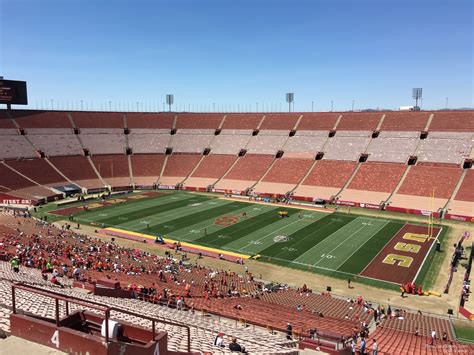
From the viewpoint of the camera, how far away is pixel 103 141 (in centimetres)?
7800

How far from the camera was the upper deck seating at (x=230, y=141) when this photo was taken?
255 feet

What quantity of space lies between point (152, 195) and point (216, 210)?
1581 centimetres

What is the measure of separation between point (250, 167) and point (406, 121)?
29984mm

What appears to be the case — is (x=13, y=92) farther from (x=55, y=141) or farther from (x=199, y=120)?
(x=199, y=120)

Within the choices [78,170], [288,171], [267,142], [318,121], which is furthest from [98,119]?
[318,121]

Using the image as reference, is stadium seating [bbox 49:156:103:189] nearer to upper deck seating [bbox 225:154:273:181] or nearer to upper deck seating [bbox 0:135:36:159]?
upper deck seating [bbox 0:135:36:159]

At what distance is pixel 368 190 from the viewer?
58094 millimetres

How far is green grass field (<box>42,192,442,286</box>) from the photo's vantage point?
1390 inches

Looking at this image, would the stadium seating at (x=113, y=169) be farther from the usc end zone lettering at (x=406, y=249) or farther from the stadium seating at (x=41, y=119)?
the usc end zone lettering at (x=406, y=249)

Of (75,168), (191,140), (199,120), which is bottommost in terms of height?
(75,168)

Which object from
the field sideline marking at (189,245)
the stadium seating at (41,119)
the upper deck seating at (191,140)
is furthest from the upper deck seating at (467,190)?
the stadium seating at (41,119)

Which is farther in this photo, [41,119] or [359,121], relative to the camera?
[41,119]

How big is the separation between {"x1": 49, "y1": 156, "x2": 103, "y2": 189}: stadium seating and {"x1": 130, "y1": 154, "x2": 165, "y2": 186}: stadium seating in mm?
7431

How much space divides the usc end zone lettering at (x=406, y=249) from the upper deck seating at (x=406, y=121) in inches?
1289
